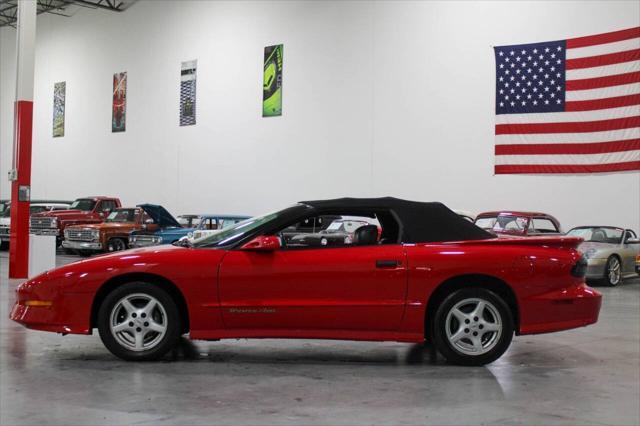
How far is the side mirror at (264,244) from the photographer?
5.41 metres

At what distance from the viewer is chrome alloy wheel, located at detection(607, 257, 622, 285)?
13.8m

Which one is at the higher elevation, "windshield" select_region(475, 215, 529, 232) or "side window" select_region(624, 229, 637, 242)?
"windshield" select_region(475, 215, 529, 232)

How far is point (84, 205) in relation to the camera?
70.9 feet

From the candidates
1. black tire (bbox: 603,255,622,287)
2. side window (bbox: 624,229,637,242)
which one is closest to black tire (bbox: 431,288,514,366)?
black tire (bbox: 603,255,622,287)

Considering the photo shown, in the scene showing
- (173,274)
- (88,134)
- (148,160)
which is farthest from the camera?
(88,134)

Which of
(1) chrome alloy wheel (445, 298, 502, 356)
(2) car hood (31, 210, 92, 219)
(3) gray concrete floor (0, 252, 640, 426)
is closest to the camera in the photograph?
(3) gray concrete floor (0, 252, 640, 426)

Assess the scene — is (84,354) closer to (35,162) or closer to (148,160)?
(148,160)

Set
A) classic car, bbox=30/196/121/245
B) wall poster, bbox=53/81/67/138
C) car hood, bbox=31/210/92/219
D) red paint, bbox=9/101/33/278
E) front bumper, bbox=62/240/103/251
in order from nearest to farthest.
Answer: red paint, bbox=9/101/33/278 < front bumper, bbox=62/240/103/251 < classic car, bbox=30/196/121/245 < car hood, bbox=31/210/92/219 < wall poster, bbox=53/81/67/138


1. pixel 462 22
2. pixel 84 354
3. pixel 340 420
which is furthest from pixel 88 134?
pixel 340 420

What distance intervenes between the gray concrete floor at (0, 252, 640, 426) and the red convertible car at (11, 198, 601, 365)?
0.27 m

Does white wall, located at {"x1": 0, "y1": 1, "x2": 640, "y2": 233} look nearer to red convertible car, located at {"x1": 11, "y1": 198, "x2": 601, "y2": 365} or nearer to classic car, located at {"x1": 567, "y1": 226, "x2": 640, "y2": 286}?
classic car, located at {"x1": 567, "y1": 226, "x2": 640, "y2": 286}

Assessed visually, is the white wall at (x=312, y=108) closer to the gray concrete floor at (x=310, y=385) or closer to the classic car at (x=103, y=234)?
the classic car at (x=103, y=234)

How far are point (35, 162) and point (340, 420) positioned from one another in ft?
100

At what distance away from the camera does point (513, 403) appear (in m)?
4.46
